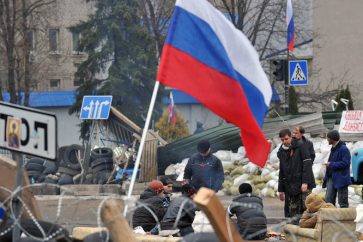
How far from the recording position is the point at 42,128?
261 inches

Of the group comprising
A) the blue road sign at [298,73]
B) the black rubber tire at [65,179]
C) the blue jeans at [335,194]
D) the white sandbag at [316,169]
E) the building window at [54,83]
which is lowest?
the black rubber tire at [65,179]

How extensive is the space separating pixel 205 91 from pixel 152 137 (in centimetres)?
2135

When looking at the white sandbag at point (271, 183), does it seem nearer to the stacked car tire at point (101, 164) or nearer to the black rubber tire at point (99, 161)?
the stacked car tire at point (101, 164)

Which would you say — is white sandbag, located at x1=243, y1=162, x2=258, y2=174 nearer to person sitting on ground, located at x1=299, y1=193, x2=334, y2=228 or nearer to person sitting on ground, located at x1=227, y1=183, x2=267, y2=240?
person sitting on ground, located at x1=299, y1=193, x2=334, y2=228

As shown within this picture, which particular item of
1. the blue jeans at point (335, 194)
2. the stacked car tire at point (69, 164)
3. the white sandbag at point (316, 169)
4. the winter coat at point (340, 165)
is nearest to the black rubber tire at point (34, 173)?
the stacked car tire at point (69, 164)

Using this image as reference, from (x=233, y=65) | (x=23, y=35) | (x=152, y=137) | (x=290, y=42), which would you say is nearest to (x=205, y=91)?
(x=233, y=65)

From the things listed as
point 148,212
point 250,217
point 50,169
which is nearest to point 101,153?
Result: point 50,169

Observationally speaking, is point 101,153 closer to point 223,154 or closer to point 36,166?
point 36,166

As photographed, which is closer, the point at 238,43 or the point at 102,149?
the point at 238,43

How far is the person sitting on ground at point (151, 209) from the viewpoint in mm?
13023

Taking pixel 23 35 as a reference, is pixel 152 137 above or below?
below

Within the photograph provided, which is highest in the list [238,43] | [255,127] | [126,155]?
[238,43]

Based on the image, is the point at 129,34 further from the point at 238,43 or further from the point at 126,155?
the point at 238,43

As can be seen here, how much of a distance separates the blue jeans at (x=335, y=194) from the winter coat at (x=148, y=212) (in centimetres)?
403
